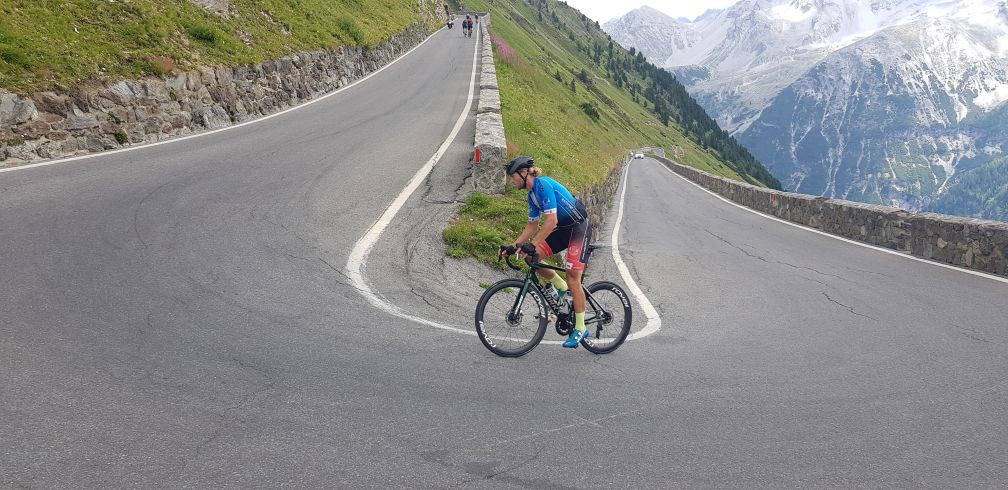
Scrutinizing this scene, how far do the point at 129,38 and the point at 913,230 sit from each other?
65.1ft

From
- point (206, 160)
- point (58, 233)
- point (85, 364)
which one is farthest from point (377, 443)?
point (206, 160)

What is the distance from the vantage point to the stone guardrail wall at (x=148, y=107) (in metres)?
12.5

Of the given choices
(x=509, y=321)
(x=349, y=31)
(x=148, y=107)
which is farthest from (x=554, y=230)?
(x=349, y=31)

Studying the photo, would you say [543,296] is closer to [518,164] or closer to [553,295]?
[553,295]

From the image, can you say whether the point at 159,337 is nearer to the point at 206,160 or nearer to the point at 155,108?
the point at 206,160

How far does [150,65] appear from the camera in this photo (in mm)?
16344

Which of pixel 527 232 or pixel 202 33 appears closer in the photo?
pixel 527 232

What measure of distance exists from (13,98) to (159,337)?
9.78 m

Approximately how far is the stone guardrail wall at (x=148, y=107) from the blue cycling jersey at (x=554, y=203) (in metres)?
10.5

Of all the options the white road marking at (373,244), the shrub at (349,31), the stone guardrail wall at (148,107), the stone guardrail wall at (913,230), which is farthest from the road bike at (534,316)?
the shrub at (349,31)

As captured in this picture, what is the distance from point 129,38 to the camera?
56.7 ft

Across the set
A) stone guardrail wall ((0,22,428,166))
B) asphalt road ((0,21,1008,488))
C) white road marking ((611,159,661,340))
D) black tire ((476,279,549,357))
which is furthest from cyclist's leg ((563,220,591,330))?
stone guardrail wall ((0,22,428,166))

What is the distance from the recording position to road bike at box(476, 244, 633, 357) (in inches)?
258

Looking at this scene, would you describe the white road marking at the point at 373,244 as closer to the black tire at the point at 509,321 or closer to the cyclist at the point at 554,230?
the black tire at the point at 509,321
